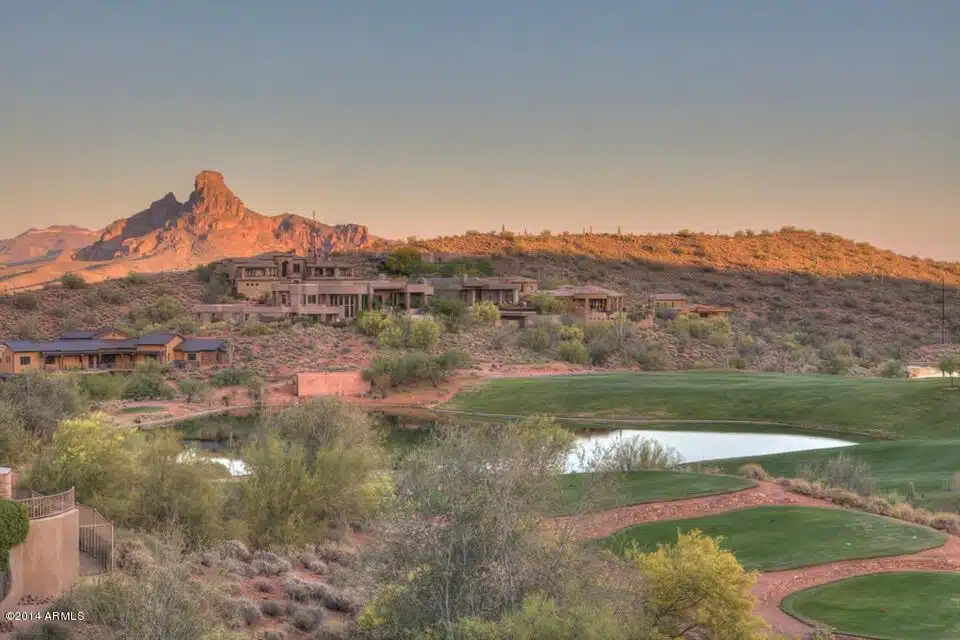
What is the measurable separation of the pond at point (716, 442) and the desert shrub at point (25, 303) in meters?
62.0

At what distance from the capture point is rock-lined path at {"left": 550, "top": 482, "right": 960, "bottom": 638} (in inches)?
675

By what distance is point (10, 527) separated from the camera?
16891 millimetres

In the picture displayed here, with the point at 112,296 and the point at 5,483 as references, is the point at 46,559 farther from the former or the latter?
the point at 112,296

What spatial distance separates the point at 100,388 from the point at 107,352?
11.0 meters

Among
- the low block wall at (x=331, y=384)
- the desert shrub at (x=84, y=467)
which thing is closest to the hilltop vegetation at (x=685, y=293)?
the low block wall at (x=331, y=384)

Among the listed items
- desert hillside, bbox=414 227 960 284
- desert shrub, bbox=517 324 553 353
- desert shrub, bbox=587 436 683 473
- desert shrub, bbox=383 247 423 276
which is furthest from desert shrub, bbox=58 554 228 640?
desert hillside, bbox=414 227 960 284

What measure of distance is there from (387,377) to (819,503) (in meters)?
39.4

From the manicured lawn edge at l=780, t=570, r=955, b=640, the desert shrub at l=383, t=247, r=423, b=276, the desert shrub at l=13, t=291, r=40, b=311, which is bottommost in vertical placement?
the manicured lawn edge at l=780, t=570, r=955, b=640

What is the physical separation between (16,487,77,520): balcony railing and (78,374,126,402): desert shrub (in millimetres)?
38444

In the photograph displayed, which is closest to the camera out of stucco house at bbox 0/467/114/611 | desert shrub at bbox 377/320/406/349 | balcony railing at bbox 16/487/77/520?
stucco house at bbox 0/467/114/611

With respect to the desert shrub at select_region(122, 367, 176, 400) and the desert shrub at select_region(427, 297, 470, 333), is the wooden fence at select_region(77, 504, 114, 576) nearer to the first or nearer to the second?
the desert shrub at select_region(122, 367, 176, 400)

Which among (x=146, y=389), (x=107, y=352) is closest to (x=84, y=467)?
(x=146, y=389)

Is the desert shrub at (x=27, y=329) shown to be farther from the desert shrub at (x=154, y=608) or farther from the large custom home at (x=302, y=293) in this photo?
the desert shrub at (x=154, y=608)

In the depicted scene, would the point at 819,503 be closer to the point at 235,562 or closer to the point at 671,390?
the point at 235,562
